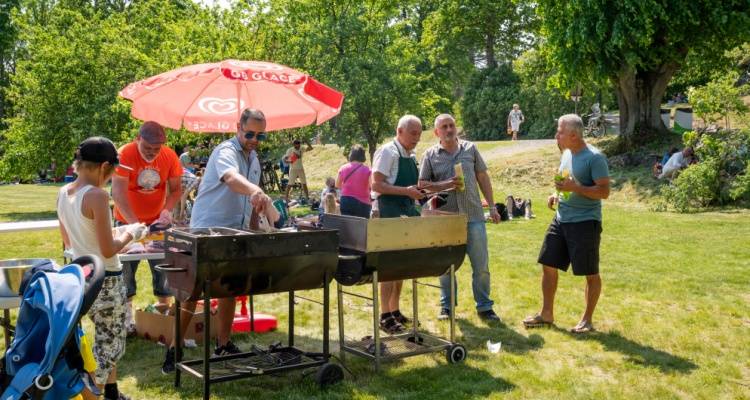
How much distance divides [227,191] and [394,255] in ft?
4.19

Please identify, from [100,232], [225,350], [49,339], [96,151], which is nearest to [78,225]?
[100,232]

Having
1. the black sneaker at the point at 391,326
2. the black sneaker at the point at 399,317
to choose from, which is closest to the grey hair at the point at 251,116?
the black sneaker at the point at 391,326

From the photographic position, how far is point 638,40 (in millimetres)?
20547

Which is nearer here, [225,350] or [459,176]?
[225,350]

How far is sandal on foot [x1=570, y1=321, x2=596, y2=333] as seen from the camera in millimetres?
6922

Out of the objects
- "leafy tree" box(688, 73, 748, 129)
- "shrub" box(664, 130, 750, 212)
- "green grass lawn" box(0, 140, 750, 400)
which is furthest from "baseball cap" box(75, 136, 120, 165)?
"leafy tree" box(688, 73, 748, 129)

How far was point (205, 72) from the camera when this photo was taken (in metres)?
8.65

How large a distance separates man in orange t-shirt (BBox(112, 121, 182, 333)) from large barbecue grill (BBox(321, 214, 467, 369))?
1446 mm

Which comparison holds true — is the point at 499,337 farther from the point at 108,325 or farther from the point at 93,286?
the point at 93,286

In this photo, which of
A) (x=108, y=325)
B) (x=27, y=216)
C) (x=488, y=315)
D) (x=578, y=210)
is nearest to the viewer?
(x=108, y=325)

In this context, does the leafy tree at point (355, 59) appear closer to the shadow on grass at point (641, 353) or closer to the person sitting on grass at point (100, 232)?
the shadow on grass at point (641, 353)

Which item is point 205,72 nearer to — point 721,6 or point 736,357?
point 736,357

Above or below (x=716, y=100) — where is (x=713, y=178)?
below

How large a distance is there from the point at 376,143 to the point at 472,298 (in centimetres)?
1770
